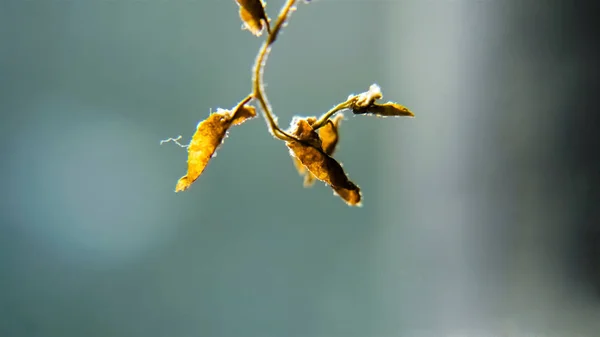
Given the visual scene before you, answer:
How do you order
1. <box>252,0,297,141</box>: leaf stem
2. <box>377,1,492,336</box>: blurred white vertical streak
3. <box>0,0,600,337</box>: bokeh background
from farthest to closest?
<box>377,1,492,336</box>: blurred white vertical streak
<box>0,0,600,337</box>: bokeh background
<box>252,0,297,141</box>: leaf stem

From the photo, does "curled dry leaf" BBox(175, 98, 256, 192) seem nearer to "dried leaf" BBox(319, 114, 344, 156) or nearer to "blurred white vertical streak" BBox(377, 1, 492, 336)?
"dried leaf" BBox(319, 114, 344, 156)

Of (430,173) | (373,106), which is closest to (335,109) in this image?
(373,106)

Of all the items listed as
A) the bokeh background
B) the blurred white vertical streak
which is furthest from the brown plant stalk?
the blurred white vertical streak

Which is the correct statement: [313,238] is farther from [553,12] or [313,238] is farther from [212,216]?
[553,12]

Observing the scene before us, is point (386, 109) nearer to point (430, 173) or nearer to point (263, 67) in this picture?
point (263, 67)

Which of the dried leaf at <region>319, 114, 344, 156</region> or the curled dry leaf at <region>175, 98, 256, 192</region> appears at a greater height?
the dried leaf at <region>319, 114, 344, 156</region>

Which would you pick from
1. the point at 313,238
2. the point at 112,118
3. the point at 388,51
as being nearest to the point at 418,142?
the point at 388,51
